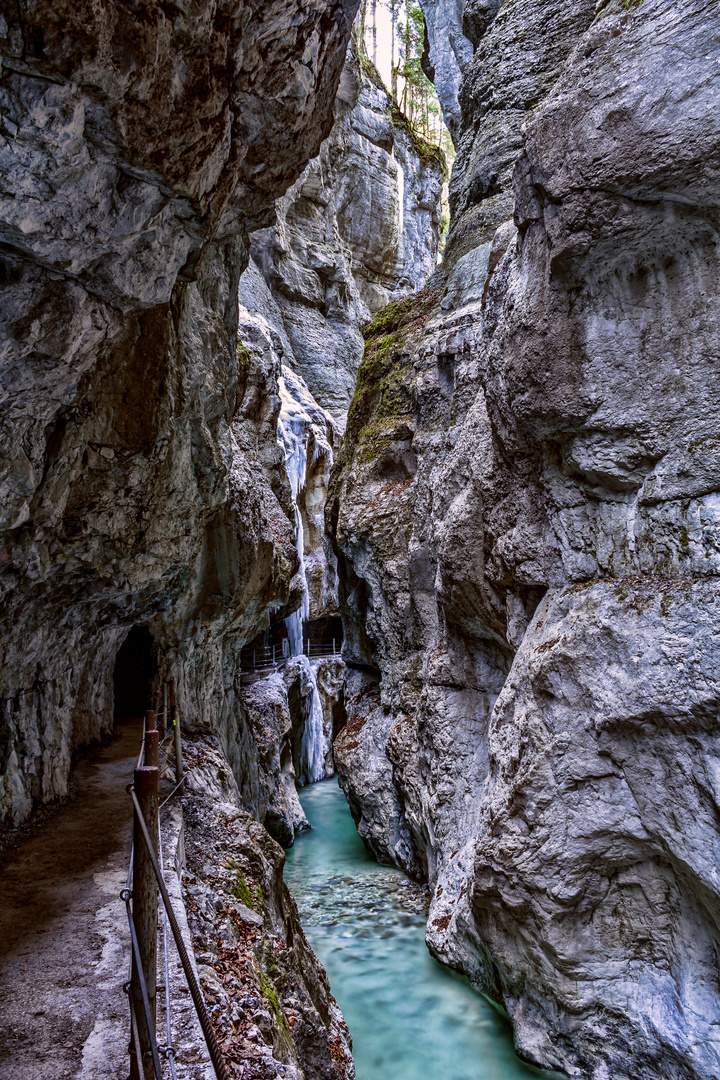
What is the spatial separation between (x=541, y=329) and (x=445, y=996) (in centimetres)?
899

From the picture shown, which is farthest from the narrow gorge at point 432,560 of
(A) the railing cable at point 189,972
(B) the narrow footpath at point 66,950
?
(A) the railing cable at point 189,972

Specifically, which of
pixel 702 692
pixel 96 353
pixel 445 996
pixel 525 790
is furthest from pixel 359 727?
pixel 96 353

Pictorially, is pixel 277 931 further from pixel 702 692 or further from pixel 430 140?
pixel 430 140

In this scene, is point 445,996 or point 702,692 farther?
point 445,996

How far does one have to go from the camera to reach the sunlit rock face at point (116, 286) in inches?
147

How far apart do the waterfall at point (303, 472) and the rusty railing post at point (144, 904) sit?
66.8 ft

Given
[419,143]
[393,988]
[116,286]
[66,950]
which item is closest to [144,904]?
[66,950]

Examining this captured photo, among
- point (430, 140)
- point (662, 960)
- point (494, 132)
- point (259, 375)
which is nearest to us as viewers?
point (662, 960)

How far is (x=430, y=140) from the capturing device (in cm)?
4184

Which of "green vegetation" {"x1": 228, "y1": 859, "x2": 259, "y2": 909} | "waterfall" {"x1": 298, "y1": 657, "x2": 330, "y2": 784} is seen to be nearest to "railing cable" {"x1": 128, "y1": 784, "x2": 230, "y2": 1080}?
"green vegetation" {"x1": 228, "y1": 859, "x2": 259, "y2": 909}

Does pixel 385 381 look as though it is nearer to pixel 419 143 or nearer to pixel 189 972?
pixel 189 972

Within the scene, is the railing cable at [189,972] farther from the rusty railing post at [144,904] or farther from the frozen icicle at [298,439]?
the frozen icicle at [298,439]

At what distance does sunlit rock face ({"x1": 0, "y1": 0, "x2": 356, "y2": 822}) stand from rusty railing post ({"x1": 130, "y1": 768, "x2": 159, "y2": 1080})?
115 inches

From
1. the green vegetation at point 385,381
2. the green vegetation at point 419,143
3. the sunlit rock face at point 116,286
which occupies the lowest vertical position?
the sunlit rock face at point 116,286
